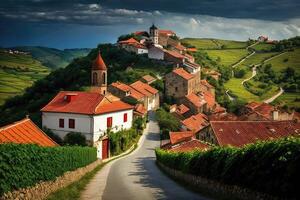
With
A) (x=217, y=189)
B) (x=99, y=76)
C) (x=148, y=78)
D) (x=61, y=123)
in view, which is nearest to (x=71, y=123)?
(x=61, y=123)

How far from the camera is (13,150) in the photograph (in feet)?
57.7

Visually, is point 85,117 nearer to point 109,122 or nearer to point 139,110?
point 109,122

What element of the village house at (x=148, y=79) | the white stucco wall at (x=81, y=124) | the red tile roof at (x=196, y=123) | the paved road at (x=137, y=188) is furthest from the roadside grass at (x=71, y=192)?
the village house at (x=148, y=79)

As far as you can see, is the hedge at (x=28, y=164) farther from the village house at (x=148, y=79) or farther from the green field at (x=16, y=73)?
the green field at (x=16, y=73)

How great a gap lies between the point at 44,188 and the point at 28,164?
107 inches

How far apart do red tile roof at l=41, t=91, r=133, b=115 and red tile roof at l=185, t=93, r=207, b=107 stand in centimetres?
4767

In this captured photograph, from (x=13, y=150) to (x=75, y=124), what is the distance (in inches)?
1295

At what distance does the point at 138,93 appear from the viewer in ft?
305

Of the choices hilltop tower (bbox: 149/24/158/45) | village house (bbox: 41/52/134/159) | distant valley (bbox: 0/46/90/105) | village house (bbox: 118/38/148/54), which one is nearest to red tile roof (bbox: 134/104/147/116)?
village house (bbox: 41/52/134/159)

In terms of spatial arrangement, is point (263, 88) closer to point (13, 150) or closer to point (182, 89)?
point (182, 89)

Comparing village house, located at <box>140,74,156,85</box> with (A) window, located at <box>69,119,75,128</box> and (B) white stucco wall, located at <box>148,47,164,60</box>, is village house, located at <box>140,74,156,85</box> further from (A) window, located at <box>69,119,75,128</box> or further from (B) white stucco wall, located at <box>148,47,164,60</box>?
(A) window, located at <box>69,119,75,128</box>

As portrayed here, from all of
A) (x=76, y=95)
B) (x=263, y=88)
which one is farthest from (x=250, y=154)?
(x=263, y=88)

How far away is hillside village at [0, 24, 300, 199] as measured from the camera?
164ft

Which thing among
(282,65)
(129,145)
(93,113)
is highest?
(282,65)
